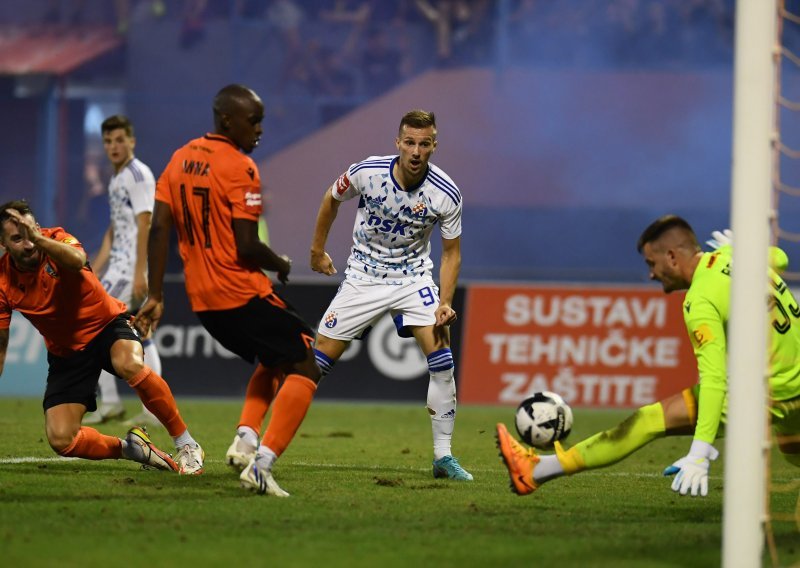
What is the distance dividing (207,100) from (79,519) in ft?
48.7

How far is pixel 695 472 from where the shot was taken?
5.41 meters

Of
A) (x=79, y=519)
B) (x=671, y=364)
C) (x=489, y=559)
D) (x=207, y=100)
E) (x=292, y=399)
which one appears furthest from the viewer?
(x=207, y=100)

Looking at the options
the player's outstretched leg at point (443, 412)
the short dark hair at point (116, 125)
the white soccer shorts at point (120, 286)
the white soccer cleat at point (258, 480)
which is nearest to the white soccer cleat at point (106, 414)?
the white soccer shorts at point (120, 286)

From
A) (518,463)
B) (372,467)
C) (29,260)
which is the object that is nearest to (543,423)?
(518,463)

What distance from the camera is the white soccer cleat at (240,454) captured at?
6359mm

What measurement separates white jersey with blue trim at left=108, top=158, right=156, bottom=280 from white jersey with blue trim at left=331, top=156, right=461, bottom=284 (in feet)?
9.42

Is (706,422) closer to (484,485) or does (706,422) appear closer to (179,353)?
(484,485)

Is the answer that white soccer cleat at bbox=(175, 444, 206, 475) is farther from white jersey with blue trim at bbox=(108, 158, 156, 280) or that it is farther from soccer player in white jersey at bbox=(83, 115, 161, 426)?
white jersey with blue trim at bbox=(108, 158, 156, 280)

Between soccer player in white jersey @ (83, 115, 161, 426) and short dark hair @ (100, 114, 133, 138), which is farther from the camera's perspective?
short dark hair @ (100, 114, 133, 138)

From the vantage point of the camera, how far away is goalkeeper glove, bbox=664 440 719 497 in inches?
212

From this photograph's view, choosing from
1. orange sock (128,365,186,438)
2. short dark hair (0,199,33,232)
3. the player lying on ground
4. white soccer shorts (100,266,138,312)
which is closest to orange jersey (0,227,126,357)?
the player lying on ground

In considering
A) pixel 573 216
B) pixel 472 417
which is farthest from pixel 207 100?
pixel 472 417

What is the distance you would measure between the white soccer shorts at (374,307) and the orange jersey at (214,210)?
1.35 metres

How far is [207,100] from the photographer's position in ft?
65.1
